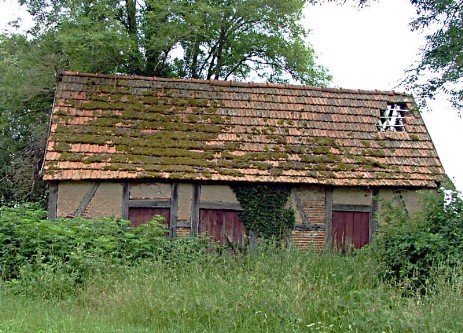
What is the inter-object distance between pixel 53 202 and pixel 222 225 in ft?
12.8

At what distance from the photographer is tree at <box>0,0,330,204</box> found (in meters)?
16.2

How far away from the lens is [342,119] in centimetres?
1522

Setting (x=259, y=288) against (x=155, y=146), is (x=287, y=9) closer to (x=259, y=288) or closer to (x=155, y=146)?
(x=155, y=146)

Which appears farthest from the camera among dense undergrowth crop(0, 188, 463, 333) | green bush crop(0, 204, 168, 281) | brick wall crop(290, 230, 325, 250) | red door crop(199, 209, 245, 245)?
brick wall crop(290, 230, 325, 250)

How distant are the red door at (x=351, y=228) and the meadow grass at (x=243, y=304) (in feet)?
17.3

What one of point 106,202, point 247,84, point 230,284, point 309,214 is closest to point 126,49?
point 247,84

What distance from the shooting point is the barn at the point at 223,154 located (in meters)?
12.8

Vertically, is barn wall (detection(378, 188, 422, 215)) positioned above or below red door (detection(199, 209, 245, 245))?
above

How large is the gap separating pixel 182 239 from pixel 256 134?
3.67m

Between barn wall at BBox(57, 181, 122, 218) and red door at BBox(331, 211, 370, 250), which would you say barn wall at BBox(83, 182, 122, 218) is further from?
red door at BBox(331, 211, 370, 250)

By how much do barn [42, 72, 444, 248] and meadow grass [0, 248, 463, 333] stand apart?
425cm

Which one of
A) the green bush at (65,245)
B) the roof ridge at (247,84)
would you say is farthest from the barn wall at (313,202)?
the green bush at (65,245)

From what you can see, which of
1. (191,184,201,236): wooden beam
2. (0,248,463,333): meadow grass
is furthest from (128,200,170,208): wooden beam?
(0,248,463,333): meadow grass

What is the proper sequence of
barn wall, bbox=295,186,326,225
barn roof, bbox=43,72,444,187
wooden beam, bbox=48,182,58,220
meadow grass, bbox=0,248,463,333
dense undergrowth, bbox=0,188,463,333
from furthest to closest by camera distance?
barn wall, bbox=295,186,326,225
barn roof, bbox=43,72,444,187
wooden beam, bbox=48,182,58,220
dense undergrowth, bbox=0,188,463,333
meadow grass, bbox=0,248,463,333
